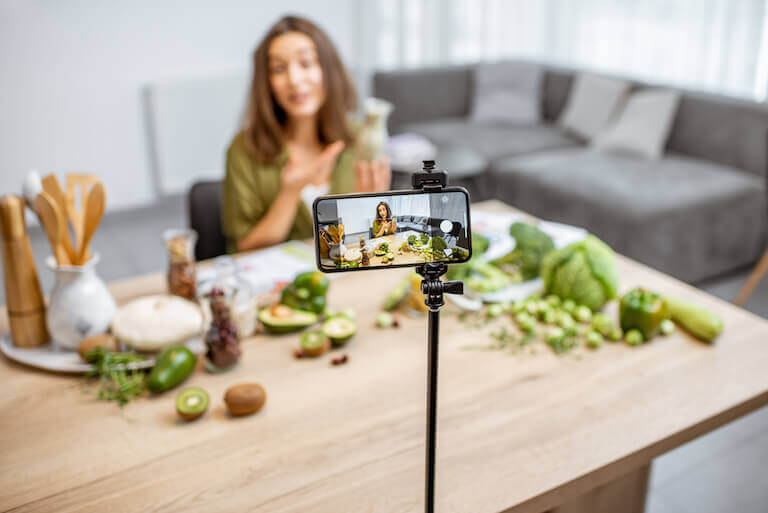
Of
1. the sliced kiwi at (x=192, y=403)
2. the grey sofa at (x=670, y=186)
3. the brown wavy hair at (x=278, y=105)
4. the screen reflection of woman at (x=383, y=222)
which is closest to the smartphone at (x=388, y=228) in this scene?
the screen reflection of woman at (x=383, y=222)

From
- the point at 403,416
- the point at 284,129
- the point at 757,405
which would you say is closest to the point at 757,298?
the point at 757,405

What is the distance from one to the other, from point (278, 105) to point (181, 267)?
25.6 inches

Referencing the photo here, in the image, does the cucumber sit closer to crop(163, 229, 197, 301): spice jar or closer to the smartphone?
the smartphone

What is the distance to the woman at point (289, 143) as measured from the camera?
169cm

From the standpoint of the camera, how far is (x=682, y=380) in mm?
1157

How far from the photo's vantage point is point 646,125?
329cm

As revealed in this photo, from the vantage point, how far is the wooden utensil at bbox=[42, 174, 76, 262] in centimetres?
118

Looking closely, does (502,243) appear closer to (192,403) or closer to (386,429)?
(386,429)

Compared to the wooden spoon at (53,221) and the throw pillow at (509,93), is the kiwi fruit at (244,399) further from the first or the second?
the throw pillow at (509,93)

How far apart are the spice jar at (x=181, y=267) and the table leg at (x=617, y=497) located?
836 mm

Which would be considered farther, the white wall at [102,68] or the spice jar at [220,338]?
the white wall at [102,68]

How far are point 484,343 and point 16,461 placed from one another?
79 cm

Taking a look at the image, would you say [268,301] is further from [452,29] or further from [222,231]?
[452,29]

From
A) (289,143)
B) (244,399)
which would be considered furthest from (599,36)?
(244,399)
